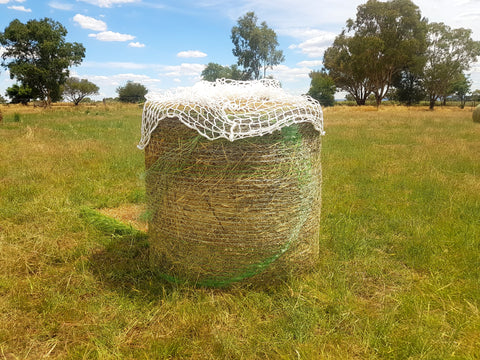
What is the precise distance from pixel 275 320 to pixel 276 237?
2.11ft

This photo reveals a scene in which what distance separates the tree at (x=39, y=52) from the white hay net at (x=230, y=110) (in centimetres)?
3747

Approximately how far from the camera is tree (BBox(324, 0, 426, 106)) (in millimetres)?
38344

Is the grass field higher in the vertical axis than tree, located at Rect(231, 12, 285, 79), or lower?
lower

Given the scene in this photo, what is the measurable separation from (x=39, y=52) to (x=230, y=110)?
39.8 meters

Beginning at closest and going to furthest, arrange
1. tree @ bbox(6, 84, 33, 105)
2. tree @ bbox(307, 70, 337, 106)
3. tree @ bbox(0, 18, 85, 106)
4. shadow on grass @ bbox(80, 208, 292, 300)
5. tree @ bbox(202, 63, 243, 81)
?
shadow on grass @ bbox(80, 208, 292, 300) → tree @ bbox(0, 18, 85, 106) → tree @ bbox(307, 70, 337, 106) → tree @ bbox(6, 84, 33, 105) → tree @ bbox(202, 63, 243, 81)

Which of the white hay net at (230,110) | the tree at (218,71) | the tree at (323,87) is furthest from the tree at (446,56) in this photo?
the white hay net at (230,110)

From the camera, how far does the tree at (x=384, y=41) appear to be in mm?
38344

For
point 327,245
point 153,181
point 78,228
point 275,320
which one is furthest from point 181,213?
point 78,228

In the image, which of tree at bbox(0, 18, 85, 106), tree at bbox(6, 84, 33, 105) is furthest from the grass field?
tree at bbox(6, 84, 33, 105)

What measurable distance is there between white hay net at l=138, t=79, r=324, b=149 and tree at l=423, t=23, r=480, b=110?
42.5m

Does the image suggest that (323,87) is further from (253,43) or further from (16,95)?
(16,95)

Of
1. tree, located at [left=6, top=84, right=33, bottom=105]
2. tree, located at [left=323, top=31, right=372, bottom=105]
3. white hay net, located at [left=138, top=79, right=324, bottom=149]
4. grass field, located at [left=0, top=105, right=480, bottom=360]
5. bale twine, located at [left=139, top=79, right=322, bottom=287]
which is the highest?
tree, located at [left=323, top=31, right=372, bottom=105]

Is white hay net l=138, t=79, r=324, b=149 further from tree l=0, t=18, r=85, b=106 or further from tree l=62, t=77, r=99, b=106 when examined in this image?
tree l=62, t=77, r=99, b=106

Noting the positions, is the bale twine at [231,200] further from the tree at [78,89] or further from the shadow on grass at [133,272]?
the tree at [78,89]
